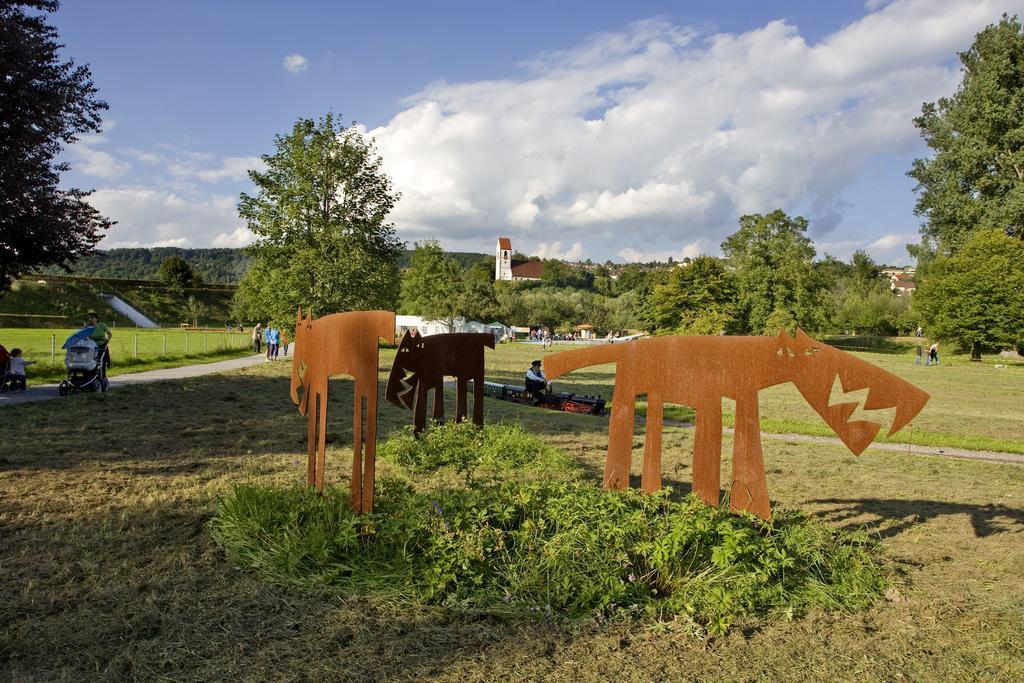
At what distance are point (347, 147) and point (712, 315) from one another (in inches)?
1615

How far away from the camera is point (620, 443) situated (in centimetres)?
611

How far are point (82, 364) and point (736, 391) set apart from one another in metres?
13.8

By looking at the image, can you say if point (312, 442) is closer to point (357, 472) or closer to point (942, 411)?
point (357, 472)

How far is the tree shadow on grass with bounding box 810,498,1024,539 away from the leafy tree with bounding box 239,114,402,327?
51.3 ft

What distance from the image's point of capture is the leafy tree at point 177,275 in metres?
85.4

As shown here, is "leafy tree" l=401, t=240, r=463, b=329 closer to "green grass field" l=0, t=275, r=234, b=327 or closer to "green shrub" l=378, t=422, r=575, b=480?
"green grass field" l=0, t=275, r=234, b=327

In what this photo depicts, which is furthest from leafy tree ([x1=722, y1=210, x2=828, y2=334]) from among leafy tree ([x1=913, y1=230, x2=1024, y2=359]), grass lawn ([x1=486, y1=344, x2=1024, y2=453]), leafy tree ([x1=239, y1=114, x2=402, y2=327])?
leafy tree ([x1=239, y1=114, x2=402, y2=327])

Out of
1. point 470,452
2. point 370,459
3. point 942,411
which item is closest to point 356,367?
point 370,459

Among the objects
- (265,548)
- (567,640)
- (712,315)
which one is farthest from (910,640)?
(712,315)

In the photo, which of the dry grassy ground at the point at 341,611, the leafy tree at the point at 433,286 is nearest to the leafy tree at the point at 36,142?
the dry grassy ground at the point at 341,611

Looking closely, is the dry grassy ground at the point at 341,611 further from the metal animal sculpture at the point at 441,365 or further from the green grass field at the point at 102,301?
the green grass field at the point at 102,301

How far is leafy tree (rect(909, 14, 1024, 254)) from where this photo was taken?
133 ft

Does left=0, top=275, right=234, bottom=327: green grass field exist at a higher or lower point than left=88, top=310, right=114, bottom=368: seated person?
higher

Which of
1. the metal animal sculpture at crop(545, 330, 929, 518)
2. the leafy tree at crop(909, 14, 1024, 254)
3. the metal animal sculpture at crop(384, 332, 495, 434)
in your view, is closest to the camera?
the metal animal sculpture at crop(545, 330, 929, 518)
